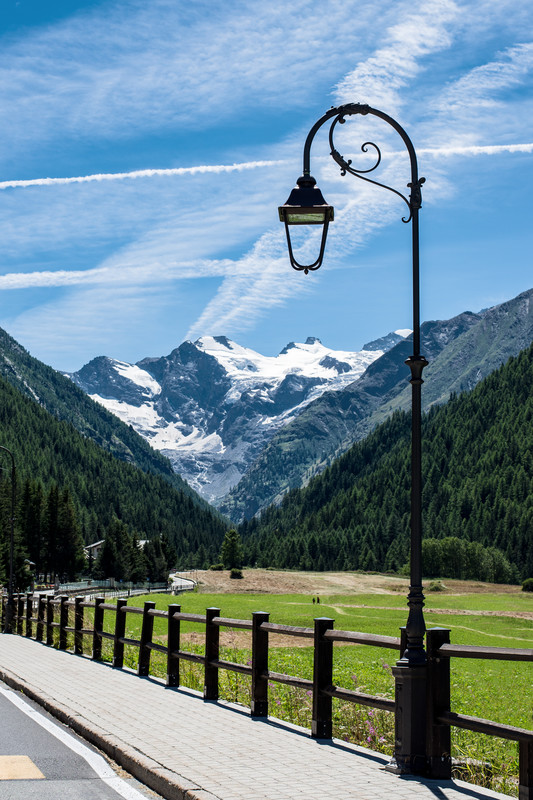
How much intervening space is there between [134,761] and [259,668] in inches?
135

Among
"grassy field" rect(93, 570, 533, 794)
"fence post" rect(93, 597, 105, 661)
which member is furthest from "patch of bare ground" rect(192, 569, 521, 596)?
"fence post" rect(93, 597, 105, 661)

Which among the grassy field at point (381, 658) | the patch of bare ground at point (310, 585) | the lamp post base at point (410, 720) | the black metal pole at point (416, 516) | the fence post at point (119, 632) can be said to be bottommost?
the patch of bare ground at point (310, 585)

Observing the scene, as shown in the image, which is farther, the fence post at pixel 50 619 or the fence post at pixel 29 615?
the fence post at pixel 29 615

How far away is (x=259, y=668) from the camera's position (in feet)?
42.2

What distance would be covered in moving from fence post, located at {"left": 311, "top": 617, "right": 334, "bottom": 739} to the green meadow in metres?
1.26

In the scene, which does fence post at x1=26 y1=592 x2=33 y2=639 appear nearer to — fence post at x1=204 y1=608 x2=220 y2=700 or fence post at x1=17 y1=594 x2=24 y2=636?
fence post at x1=17 y1=594 x2=24 y2=636

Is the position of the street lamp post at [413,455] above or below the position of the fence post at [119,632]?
above

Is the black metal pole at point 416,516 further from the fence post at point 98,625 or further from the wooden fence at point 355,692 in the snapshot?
the fence post at point 98,625

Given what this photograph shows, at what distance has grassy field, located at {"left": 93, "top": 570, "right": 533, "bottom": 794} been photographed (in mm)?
13352

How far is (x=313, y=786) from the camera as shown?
8336 millimetres

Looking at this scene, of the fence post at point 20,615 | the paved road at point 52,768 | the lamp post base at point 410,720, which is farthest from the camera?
the fence post at point 20,615

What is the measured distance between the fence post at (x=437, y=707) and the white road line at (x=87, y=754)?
297 centimetres

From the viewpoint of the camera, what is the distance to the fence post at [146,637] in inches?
704

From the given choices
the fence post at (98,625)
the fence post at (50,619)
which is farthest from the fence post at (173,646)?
the fence post at (50,619)
